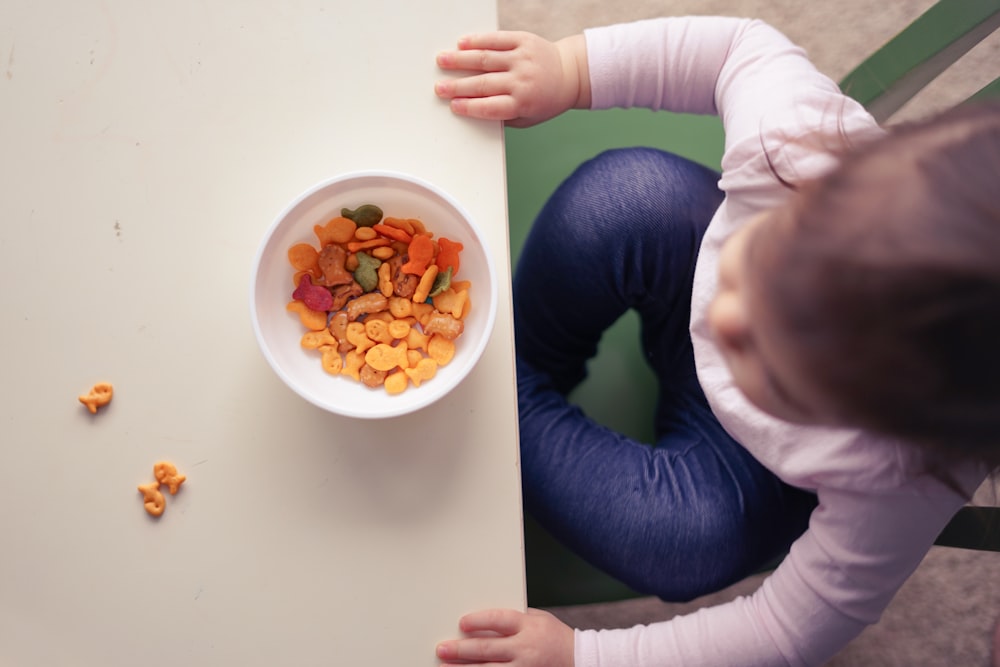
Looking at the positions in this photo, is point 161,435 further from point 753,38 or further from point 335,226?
point 753,38

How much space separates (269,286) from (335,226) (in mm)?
58

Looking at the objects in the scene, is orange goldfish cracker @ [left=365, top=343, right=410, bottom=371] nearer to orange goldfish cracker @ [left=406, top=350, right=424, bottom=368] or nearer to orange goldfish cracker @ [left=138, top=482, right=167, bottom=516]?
orange goldfish cracker @ [left=406, top=350, right=424, bottom=368]

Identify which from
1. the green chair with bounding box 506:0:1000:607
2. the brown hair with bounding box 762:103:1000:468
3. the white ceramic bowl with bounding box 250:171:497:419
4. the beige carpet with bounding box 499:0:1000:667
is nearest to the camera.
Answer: the brown hair with bounding box 762:103:1000:468

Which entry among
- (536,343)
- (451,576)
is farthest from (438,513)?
(536,343)

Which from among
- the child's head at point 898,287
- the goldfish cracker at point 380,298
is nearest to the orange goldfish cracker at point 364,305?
the goldfish cracker at point 380,298

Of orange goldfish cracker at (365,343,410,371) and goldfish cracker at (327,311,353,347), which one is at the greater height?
goldfish cracker at (327,311,353,347)

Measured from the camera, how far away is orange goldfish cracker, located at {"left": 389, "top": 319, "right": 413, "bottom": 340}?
0.49 metres

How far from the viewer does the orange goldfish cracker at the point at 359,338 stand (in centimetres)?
49

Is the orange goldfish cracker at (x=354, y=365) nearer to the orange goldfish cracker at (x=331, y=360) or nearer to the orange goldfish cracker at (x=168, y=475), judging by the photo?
the orange goldfish cracker at (x=331, y=360)

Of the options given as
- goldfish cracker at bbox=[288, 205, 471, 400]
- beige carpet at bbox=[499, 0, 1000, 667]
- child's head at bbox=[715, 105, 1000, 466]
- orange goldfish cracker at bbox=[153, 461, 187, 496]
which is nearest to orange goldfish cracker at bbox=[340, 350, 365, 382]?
goldfish cracker at bbox=[288, 205, 471, 400]

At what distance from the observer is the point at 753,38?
556 mm

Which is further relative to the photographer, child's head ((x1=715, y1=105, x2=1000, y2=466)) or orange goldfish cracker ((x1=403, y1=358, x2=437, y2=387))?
orange goldfish cracker ((x1=403, y1=358, x2=437, y2=387))

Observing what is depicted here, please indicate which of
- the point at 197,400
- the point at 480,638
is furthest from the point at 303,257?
the point at 480,638

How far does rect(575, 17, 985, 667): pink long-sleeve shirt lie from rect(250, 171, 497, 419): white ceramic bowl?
193 millimetres
